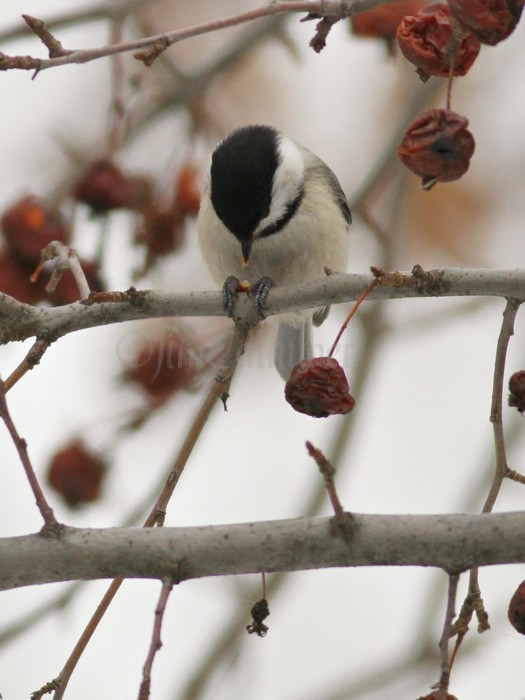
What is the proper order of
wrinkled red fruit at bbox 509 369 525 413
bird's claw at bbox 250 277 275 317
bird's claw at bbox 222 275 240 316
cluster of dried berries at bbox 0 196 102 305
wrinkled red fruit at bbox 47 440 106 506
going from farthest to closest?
wrinkled red fruit at bbox 47 440 106 506, cluster of dried berries at bbox 0 196 102 305, bird's claw at bbox 250 277 275 317, bird's claw at bbox 222 275 240 316, wrinkled red fruit at bbox 509 369 525 413

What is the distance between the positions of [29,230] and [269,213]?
0.58m

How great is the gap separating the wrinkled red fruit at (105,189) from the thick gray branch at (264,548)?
1.15 m

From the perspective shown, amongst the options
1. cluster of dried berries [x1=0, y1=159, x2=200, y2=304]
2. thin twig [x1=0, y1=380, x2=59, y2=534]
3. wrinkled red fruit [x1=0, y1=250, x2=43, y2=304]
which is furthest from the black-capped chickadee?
thin twig [x1=0, y1=380, x2=59, y2=534]

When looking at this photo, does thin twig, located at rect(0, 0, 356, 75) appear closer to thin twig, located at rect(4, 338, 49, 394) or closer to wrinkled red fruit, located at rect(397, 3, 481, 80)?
wrinkled red fruit, located at rect(397, 3, 481, 80)

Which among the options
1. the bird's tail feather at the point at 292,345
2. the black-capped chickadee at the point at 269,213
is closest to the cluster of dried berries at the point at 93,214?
the black-capped chickadee at the point at 269,213

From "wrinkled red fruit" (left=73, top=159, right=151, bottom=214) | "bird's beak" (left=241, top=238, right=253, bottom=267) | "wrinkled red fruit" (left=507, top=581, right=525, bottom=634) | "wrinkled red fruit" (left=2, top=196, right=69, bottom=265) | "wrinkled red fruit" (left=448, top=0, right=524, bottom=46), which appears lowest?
"wrinkled red fruit" (left=507, top=581, right=525, bottom=634)

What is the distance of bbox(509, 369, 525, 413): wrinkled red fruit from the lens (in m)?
1.59

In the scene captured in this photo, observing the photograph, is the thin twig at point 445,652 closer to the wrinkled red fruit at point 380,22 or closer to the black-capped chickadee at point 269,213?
the black-capped chickadee at point 269,213

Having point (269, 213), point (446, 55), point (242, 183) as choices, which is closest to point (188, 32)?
point (446, 55)

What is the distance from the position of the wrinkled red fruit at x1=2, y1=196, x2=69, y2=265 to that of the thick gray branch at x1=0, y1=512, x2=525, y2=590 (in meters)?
1.00

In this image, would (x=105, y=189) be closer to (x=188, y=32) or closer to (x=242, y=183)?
(x=242, y=183)

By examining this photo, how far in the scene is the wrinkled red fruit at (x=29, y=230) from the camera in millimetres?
2211

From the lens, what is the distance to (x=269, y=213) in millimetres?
2355

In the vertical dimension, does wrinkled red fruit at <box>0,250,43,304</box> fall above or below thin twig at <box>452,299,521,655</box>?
above
